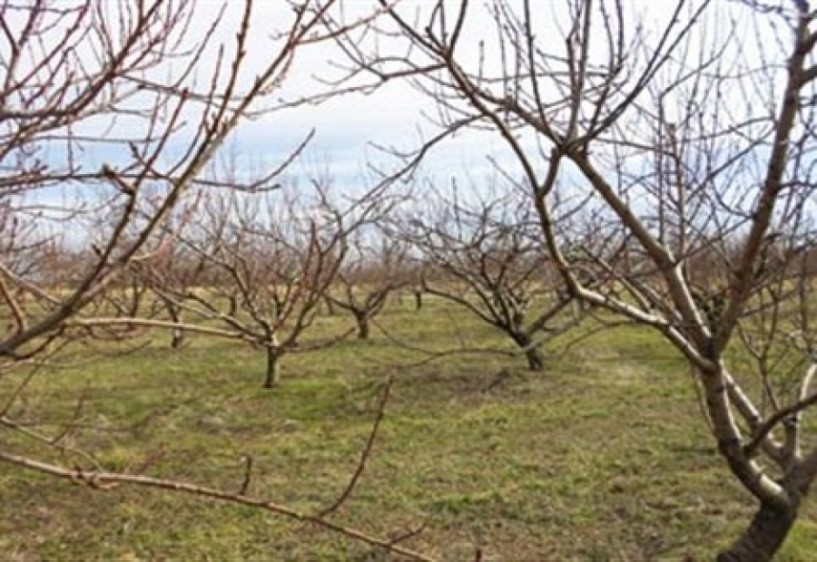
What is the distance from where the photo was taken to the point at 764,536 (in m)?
3.68

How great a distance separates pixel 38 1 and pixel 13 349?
2.09 feet

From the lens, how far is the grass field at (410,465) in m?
5.16

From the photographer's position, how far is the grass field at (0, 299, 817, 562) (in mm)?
5160

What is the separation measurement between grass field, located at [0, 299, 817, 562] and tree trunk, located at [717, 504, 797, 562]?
0.92 metres

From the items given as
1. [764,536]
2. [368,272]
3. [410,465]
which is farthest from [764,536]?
[368,272]

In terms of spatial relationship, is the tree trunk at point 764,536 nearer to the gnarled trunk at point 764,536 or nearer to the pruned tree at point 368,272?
the gnarled trunk at point 764,536

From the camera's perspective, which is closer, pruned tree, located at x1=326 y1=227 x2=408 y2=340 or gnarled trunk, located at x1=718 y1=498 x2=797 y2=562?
gnarled trunk, located at x1=718 y1=498 x2=797 y2=562

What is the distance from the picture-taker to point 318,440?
8008mm

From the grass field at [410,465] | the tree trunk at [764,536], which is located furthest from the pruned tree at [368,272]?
the tree trunk at [764,536]

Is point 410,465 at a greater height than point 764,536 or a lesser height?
lesser

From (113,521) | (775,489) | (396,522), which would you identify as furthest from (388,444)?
(775,489)

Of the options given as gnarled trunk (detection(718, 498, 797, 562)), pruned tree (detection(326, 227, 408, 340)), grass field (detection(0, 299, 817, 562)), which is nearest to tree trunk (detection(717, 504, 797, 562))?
gnarled trunk (detection(718, 498, 797, 562))

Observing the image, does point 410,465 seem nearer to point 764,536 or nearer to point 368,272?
point 764,536

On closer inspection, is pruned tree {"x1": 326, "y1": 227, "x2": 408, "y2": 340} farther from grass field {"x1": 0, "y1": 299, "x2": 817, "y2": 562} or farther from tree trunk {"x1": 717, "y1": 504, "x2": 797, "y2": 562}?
tree trunk {"x1": 717, "y1": 504, "x2": 797, "y2": 562}
